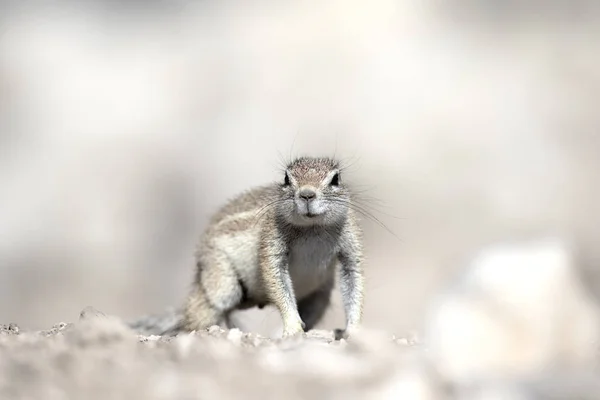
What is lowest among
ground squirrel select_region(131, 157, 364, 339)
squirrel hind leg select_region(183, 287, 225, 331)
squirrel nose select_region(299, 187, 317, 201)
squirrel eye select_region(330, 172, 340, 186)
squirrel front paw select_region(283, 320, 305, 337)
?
squirrel hind leg select_region(183, 287, 225, 331)

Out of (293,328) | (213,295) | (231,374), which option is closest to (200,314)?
(213,295)

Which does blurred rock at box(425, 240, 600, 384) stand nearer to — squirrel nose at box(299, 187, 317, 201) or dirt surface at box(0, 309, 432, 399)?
dirt surface at box(0, 309, 432, 399)

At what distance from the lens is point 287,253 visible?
23.6 feet

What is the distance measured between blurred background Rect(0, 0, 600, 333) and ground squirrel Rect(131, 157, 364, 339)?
6186 mm

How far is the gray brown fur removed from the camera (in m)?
6.96

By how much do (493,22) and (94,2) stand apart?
11043mm

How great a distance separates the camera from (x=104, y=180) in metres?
20.4

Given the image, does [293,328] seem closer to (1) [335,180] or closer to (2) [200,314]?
(1) [335,180]

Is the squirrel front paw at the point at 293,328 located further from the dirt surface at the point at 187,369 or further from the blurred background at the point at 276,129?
the blurred background at the point at 276,129

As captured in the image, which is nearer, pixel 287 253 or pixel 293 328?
pixel 293 328

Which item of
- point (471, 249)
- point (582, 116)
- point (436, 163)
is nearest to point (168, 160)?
point (436, 163)

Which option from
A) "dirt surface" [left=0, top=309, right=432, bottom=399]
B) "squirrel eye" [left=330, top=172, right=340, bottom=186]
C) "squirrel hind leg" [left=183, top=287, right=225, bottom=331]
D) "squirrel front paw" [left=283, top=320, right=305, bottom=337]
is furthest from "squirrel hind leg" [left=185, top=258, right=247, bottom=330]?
"dirt surface" [left=0, top=309, right=432, bottom=399]

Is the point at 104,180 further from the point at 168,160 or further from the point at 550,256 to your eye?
the point at 550,256

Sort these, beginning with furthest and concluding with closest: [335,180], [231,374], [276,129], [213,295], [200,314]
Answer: [276,129] < [200,314] < [213,295] < [335,180] < [231,374]
